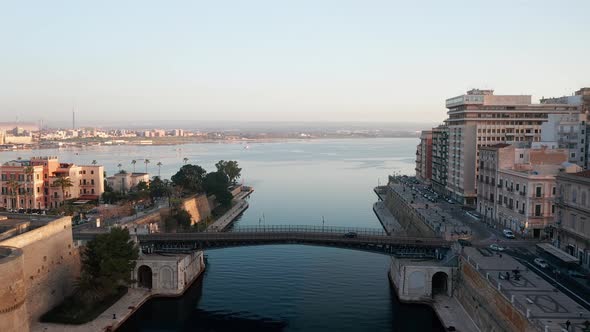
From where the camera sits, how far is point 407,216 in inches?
2717

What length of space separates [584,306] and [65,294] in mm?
35371

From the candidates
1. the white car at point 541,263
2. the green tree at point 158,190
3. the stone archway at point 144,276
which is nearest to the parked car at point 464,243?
the white car at point 541,263

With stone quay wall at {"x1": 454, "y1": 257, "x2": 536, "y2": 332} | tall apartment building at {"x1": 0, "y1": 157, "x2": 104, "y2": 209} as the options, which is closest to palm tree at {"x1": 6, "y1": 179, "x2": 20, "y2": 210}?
tall apartment building at {"x1": 0, "y1": 157, "x2": 104, "y2": 209}

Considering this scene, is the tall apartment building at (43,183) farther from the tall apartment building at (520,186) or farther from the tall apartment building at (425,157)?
the tall apartment building at (425,157)

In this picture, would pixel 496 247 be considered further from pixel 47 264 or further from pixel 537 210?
pixel 47 264

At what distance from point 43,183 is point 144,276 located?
35916 mm

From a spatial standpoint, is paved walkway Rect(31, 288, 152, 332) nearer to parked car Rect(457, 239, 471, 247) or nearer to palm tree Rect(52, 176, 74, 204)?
parked car Rect(457, 239, 471, 247)

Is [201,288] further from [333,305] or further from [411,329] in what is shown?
[411,329]

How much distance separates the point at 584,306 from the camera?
29062 mm

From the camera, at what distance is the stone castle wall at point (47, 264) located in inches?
1373

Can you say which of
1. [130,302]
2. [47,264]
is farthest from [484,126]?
[47,264]

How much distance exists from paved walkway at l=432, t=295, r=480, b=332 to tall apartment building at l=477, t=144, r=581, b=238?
46.4ft

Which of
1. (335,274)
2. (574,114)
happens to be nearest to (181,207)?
(335,274)

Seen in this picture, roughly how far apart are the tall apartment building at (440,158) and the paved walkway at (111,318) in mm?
55550
